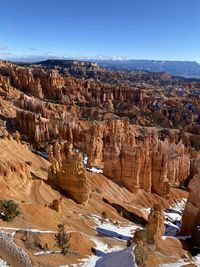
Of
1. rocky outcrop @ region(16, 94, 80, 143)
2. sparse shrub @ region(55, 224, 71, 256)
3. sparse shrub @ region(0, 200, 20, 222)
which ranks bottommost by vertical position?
rocky outcrop @ region(16, 94, 80, 143)

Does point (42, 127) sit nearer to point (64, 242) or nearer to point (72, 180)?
point (72, 180)

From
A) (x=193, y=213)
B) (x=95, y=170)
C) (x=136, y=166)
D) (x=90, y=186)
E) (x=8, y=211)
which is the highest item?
(x=8, y=211)

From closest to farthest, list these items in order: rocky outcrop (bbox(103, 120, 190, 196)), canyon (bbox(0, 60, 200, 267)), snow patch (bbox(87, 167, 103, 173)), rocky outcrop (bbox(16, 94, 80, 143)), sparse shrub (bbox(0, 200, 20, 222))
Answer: sparse shrub (bbox(0, 200, 20, 222)) → canyon (bbox(0, 60, 200, 267)) → rocky outcrop (bbox(103, 120, 190, 196)) → snow patch (bbox(87, 167, 103, 173)) → rocky outcrop (bbox(16, 94, 80, 143))

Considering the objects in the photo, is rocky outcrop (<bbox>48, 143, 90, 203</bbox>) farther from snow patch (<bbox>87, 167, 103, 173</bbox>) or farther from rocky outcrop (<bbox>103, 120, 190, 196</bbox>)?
snow patch (<bbox>87, 167, 103, 173</bbox>)

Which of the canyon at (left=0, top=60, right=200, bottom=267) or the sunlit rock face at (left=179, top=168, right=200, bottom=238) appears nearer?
the canyon at (left=0, top=60, right=200, bottom=267)

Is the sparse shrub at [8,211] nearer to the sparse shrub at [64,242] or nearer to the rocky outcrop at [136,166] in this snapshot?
the sparse shrub at [64,242]

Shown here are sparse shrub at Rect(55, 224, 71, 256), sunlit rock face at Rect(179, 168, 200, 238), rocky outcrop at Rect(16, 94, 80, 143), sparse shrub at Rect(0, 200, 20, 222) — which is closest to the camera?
sparse shrub at Rect(55, 224, 71, 256)

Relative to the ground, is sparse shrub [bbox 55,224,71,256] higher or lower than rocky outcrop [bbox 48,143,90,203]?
higher

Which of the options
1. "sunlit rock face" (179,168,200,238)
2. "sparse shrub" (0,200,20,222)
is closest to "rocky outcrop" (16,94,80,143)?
"sunlit rock face" (179,168,200,238)

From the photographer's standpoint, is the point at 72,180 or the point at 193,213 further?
the point at 193,213

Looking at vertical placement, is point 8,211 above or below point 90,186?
above

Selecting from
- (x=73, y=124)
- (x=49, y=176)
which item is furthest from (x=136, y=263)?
(x=73, y=124)

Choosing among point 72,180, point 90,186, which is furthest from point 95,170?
point 72,180
